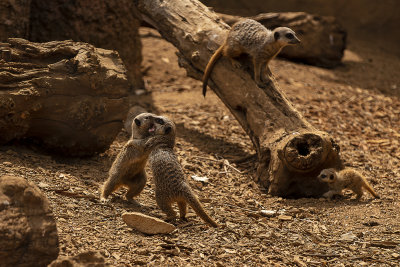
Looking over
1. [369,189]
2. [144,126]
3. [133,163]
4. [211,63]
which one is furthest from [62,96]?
[369,189]

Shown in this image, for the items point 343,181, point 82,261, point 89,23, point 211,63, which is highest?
point 211,63

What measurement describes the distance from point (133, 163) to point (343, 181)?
6.52ft

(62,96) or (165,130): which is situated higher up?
(165,130)

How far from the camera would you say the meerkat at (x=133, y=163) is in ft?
13.3

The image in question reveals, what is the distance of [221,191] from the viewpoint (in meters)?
4.86

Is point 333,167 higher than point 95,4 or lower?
lower

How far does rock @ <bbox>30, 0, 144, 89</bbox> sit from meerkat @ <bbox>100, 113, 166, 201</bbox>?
122 inches

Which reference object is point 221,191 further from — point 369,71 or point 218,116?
point 369,71

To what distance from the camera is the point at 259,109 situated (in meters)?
5.25

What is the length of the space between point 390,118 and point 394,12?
4.91 metres

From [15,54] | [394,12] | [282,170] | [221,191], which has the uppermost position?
[394,12]

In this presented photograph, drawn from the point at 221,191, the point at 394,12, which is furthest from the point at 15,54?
the point at 394,12

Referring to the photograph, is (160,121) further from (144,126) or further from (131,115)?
(131,115)

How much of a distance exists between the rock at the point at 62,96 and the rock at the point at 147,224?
5.09 ft
